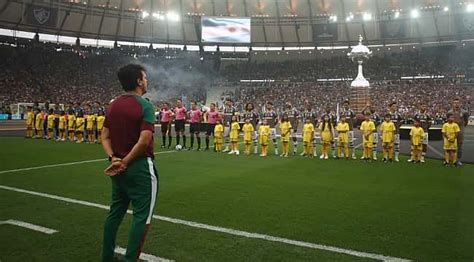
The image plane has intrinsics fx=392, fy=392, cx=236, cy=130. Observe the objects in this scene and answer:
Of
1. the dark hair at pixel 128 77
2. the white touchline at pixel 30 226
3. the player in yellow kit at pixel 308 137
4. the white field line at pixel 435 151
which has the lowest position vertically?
the white field line at pixel 435 151

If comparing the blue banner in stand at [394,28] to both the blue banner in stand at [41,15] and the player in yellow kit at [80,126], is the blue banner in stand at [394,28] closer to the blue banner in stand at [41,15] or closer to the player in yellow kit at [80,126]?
the blue banner in stand at [41,15]

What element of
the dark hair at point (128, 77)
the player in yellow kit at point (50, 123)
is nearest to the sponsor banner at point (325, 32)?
the player in yellow kit at point (50, 123)

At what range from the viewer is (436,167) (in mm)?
11859

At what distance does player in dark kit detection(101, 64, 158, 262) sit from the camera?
141 inches

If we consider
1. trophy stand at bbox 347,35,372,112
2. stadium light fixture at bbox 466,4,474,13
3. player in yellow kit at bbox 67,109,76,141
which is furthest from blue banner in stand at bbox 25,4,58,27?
stadium light fixture at bbox 466,4,474,13

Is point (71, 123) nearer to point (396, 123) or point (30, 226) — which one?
point (396, 123)

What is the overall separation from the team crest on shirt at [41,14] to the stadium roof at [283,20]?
1.08 metres

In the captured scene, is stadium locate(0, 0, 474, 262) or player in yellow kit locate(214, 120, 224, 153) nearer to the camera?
stadium locate(0, 0, 474, 262)

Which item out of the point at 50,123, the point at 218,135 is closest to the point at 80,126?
the point at 50,123

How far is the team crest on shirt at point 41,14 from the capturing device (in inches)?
1432

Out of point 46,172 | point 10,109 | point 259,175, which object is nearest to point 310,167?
point 259,175

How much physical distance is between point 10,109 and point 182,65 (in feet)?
68.0

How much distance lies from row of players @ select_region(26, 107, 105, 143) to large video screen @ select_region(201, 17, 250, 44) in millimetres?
22569

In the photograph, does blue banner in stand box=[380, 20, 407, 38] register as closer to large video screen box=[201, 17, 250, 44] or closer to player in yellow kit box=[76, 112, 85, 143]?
large video screen box=[201, 17, 250, 44]
